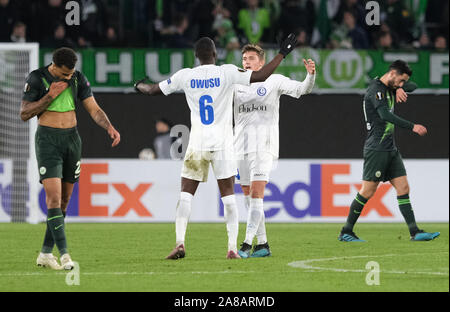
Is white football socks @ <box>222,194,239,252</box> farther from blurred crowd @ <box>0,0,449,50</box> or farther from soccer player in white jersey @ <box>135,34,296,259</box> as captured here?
blurred crowd @ <box>0,0,449,50</box>

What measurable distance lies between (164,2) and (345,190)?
Result: 19.5ft

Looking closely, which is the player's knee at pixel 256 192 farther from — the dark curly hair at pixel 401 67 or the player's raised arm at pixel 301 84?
the dark curly hair at pixel 401 67

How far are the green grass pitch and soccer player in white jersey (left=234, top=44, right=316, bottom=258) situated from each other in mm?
402

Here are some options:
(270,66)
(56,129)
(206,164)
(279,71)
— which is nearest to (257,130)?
(206,164)

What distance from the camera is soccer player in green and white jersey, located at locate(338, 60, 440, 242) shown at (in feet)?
39.2

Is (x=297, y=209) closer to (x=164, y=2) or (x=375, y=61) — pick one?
(x=375, y=61)

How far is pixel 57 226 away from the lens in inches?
358

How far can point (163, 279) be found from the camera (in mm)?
8484

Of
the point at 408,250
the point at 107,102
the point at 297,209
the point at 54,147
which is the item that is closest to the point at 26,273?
the point at 54,147

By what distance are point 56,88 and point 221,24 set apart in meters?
9.94

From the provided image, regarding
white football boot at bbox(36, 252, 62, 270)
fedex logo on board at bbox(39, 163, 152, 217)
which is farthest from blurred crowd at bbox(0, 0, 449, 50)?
white football boot at bbox(36, 252, 62, 270)

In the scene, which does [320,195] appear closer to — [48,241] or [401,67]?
[401,67]

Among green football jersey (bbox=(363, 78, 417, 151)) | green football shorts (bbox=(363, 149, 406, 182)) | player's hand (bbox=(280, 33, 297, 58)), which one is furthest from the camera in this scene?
green football shorts (bbox=(363, 149, 406, 182))

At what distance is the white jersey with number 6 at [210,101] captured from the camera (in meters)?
9.57
